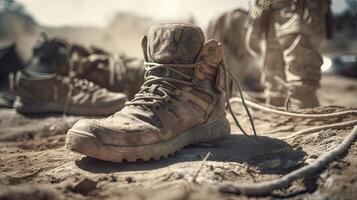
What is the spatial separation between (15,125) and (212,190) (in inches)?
98.1

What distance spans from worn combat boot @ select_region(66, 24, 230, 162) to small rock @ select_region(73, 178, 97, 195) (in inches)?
8.4

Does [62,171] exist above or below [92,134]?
below

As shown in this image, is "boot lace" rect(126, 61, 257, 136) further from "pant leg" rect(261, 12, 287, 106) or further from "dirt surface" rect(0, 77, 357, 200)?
"pant leg" rect(261, 12, 287, 106)

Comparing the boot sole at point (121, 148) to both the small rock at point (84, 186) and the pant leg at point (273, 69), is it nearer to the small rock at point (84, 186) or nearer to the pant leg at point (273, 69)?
the small rock at point (84, 186)

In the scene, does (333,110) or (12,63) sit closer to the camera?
(333,110)

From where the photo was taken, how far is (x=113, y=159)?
170cm

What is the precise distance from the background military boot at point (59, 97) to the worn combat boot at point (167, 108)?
1445 millimetres

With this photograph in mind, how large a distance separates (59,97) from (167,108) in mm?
1973

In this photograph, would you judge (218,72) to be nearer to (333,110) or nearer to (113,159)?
(113,159)

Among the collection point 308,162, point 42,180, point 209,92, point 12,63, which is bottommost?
point 12,63

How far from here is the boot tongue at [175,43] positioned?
1.93m

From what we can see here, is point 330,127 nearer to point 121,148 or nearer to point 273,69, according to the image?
point 121,148

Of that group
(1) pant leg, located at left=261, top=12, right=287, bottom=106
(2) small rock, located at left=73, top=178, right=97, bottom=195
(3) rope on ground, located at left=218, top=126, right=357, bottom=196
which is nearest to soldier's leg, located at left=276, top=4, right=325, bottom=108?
(1) pant leg, located at left=261, top=12, right=287, bottom=106

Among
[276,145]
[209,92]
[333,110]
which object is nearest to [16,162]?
[209,92]
